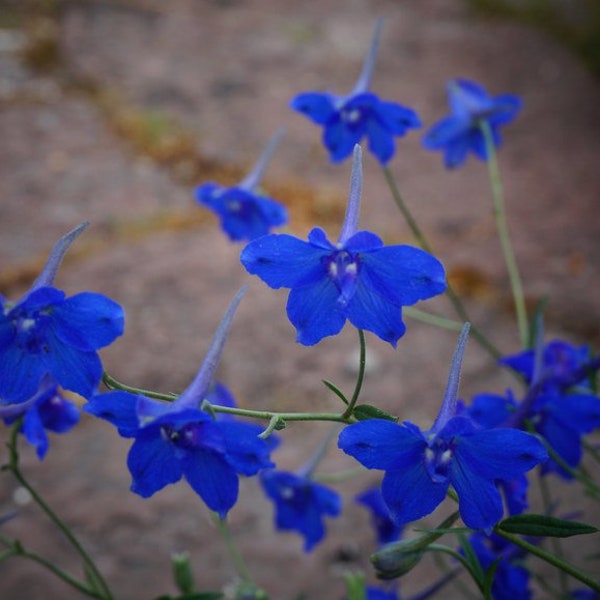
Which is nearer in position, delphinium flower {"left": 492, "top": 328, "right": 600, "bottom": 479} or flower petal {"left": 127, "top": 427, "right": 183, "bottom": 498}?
flower petal {"left": 127, "top": 427, "right": 183, "bottom": 498}

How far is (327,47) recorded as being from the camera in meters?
3.34

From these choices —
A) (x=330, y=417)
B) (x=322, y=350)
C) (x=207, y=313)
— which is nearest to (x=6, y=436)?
(x=207, y=313)

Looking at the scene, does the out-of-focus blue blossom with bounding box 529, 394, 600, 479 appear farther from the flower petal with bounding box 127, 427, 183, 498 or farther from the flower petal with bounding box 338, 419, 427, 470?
the flower petal with bounding box 127, 427, 183, 498

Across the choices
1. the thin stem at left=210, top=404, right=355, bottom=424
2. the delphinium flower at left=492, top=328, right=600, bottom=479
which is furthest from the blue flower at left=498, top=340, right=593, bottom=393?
the thin stem at left=210, top=404, right=355, bottom=424

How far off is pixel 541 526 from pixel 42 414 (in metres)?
0.65

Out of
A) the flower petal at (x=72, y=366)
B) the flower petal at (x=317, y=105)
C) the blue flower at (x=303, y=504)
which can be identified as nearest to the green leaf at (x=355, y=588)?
the blue flower at (x=303, y=504)

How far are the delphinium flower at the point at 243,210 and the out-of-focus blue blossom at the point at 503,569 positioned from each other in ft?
2.17

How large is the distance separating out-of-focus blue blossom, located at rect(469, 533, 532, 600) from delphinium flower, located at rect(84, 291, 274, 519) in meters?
0.46

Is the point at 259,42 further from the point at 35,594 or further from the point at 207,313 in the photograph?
the point at 35,594

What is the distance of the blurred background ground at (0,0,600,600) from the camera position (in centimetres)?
177

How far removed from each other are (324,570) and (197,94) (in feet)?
6.24

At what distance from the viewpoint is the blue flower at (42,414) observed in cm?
110

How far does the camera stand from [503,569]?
125 cm

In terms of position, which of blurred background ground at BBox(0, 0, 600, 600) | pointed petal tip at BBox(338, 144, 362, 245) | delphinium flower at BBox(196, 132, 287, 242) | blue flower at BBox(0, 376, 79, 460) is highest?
pointed petal tip at BBox(338, 144, 362, 245)
